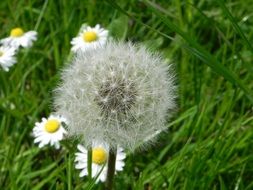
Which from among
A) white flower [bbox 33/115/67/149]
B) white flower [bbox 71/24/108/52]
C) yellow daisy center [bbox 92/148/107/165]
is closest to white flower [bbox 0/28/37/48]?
white flower [bbox 71/24/108/52]

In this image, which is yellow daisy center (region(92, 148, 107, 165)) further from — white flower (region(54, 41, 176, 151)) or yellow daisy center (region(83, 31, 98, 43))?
yellow daisy center (region(83, 31, 98, 43))

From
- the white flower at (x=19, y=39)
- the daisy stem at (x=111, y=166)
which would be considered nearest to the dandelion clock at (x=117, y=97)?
the daisy stem at (x=111, y=166)

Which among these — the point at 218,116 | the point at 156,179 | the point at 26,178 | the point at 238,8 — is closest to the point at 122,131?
the point at 156,179

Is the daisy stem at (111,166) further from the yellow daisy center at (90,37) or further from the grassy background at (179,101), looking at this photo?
the yellow daisy center at (90,37)

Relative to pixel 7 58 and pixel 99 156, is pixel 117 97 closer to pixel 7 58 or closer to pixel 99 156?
pixel 99 156

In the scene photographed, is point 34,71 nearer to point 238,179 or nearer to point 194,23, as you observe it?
point 194,23

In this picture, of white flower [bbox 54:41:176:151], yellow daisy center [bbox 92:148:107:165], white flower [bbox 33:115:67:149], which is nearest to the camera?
white flower [bbox 54:41:176:151]

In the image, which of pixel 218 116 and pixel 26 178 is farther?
pixel 218 116
